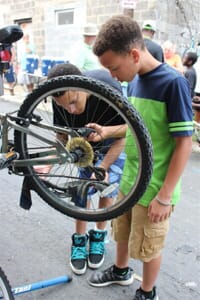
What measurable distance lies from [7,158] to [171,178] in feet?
2.45

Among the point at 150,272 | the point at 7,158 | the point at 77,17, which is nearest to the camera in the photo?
the point at 7,158

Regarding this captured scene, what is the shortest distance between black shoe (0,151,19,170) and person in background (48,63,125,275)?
0.24 m

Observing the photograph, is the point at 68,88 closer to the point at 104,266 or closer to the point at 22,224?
the point at 104,266

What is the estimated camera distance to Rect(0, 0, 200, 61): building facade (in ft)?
24.7

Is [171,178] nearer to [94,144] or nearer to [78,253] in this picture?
[94,144]

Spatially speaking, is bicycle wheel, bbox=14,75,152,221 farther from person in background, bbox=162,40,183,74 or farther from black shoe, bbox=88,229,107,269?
person in background, bbox=162,40,183,74

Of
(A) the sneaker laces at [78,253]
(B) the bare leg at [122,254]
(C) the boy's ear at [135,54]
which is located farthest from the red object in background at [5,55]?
(A) the sneaker laces at [78,253]

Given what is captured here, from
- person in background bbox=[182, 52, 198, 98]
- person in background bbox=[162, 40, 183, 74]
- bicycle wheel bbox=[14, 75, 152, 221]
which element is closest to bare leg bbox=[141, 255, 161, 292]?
bicycle wheel bbox=[14, 75, 152, 221]

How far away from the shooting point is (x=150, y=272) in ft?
6.47

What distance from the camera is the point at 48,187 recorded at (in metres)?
1.77

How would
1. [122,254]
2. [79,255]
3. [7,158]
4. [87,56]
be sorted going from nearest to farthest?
[7,158], [122,254], [79,255], [87,56]

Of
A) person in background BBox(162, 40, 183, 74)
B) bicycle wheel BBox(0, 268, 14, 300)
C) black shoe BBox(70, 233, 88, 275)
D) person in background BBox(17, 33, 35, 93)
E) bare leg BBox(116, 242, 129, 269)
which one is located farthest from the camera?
person in background BBox(17, 33, 35, 93)

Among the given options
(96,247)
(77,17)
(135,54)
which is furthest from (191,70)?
(77,17)

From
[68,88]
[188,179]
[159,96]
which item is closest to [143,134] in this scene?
[159,96]
